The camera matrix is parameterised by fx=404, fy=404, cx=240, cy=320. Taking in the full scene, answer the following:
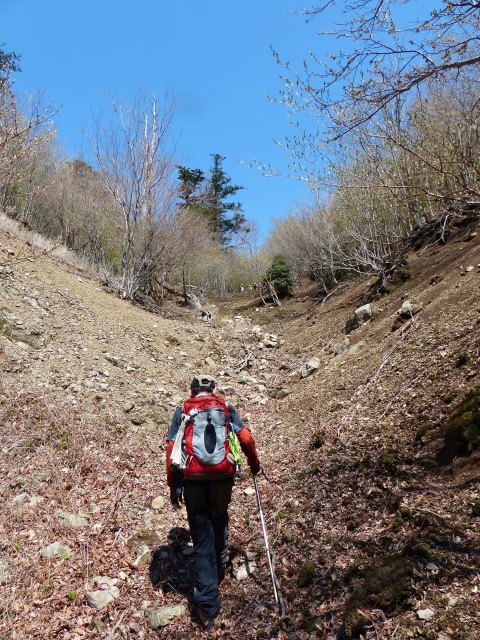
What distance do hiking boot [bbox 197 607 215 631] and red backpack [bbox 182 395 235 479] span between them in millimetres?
1069

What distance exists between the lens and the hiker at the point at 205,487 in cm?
324

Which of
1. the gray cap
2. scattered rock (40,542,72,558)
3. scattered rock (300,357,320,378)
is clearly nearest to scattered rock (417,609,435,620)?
the gray cap

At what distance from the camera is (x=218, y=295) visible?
32.8m

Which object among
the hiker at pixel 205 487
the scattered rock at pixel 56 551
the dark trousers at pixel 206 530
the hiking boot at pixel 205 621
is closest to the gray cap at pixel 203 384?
the hiker at pixel 205 487

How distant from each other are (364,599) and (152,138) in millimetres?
14234

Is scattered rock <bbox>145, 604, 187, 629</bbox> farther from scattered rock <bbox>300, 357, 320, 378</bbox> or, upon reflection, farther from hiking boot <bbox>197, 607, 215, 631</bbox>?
scattered rock <bbox>300, 357, 320, 378</bbox>

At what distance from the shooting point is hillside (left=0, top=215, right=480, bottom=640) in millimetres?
2811

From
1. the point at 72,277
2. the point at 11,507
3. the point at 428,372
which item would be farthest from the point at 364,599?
the point at 72,277

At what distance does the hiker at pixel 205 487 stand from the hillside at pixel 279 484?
0.80 ft

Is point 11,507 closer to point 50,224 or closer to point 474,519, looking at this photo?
point 474,519

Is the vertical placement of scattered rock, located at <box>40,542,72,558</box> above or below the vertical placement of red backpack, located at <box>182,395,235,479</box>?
below

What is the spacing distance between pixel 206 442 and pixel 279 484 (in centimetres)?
185

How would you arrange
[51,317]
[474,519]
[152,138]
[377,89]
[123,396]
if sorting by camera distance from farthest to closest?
[152,138], [51,317], [123,396], [377,89], [474,519]

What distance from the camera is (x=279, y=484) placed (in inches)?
186
